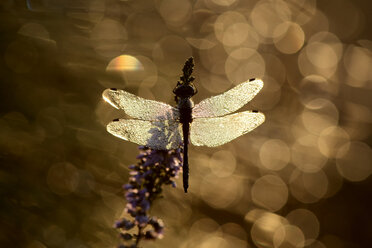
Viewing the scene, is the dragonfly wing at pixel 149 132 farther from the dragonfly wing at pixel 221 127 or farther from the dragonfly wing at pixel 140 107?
the dragonfly wing at pixel 221 127

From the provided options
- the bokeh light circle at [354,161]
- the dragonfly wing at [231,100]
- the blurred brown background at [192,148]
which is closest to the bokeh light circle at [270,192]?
the blurred brown background at [192,148]

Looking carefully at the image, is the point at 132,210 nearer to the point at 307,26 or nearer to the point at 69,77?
the point at 69,77

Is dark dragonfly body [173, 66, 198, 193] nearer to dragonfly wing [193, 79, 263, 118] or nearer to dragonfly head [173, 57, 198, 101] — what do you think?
dragonfly head [173, 57, 198, 101]

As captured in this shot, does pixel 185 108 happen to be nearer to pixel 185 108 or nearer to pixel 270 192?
pixel 185 108

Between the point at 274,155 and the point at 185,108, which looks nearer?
the point at 185,108

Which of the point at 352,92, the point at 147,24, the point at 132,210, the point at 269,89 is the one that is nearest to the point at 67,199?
the point at 132,210

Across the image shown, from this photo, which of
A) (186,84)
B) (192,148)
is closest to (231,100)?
(186,84)
